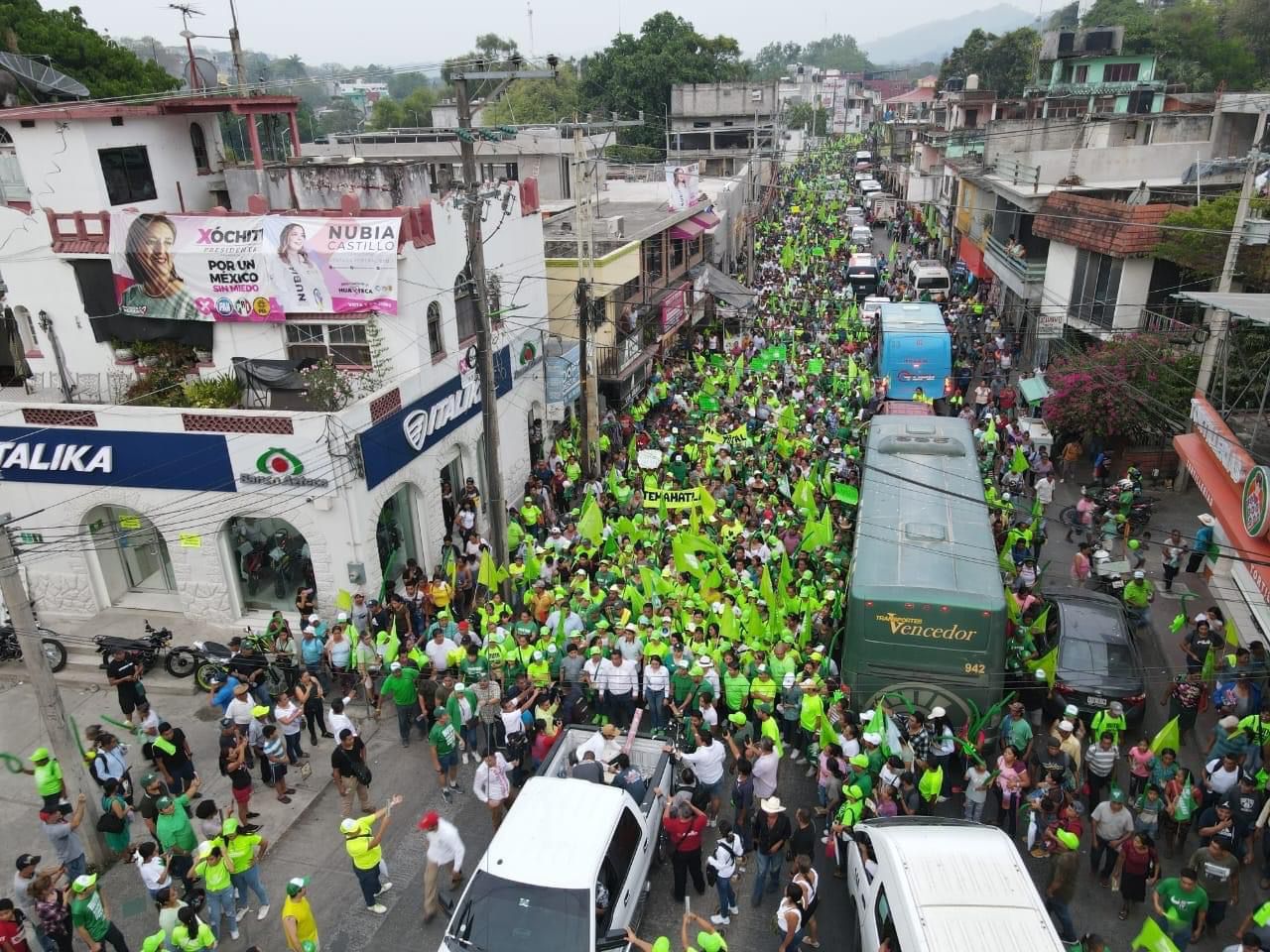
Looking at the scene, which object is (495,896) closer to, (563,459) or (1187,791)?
(1187,791)

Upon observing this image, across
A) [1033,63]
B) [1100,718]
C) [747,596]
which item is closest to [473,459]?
[747,596]

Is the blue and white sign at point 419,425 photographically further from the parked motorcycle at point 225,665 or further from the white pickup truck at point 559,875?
the white pickup truck at point 559,875

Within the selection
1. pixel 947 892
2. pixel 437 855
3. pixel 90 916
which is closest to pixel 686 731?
pixel 437 855

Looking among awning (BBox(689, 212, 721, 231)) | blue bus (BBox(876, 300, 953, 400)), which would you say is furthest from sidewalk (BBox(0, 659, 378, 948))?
awning (BBox(689, 212, 721, 231))

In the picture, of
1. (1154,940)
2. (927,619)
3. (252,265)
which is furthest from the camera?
(252,265)

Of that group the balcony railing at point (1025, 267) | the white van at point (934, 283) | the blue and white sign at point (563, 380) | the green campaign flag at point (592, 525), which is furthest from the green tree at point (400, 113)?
the green campaign flag at point (592, 525)

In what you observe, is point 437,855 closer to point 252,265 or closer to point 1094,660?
point 1094,660
